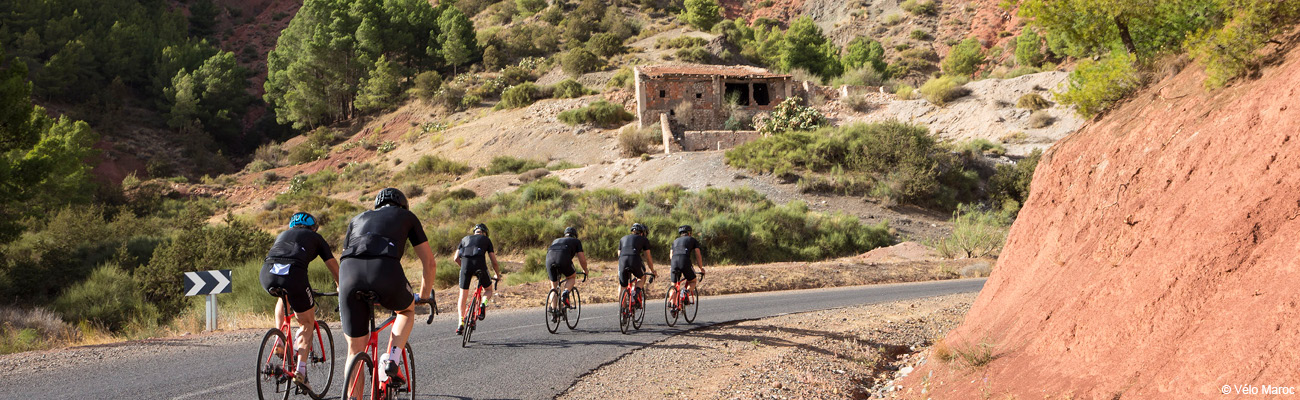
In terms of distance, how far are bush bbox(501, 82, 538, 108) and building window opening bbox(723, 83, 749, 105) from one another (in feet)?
54.4

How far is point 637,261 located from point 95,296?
40.7 ft

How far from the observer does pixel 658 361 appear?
8.76m

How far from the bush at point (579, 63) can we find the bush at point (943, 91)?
27348 millimetres

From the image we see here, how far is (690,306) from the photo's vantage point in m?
12.6

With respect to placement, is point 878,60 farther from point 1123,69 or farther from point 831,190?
point 1123,69

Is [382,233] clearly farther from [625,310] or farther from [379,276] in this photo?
[625,310]

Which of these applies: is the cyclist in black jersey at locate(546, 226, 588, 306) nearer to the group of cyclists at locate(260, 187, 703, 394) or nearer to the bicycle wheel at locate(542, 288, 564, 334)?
the bicycle wheel at locate(542, 288, 564, 334)

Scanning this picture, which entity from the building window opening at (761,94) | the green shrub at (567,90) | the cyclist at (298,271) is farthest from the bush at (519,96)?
the cyclist at (298,271)

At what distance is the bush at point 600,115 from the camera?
165 ft

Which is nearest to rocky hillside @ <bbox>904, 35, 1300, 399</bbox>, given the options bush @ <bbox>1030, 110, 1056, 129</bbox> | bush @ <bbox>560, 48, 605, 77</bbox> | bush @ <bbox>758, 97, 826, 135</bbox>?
bush @ <bbox>758, 97, 826, 135</bbox>

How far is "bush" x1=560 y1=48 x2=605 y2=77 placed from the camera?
64.0m

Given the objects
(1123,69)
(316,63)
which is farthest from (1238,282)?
(316,63)

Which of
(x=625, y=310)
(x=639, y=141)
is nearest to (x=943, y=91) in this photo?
(x=639, y=141)

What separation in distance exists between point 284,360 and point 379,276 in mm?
1781
